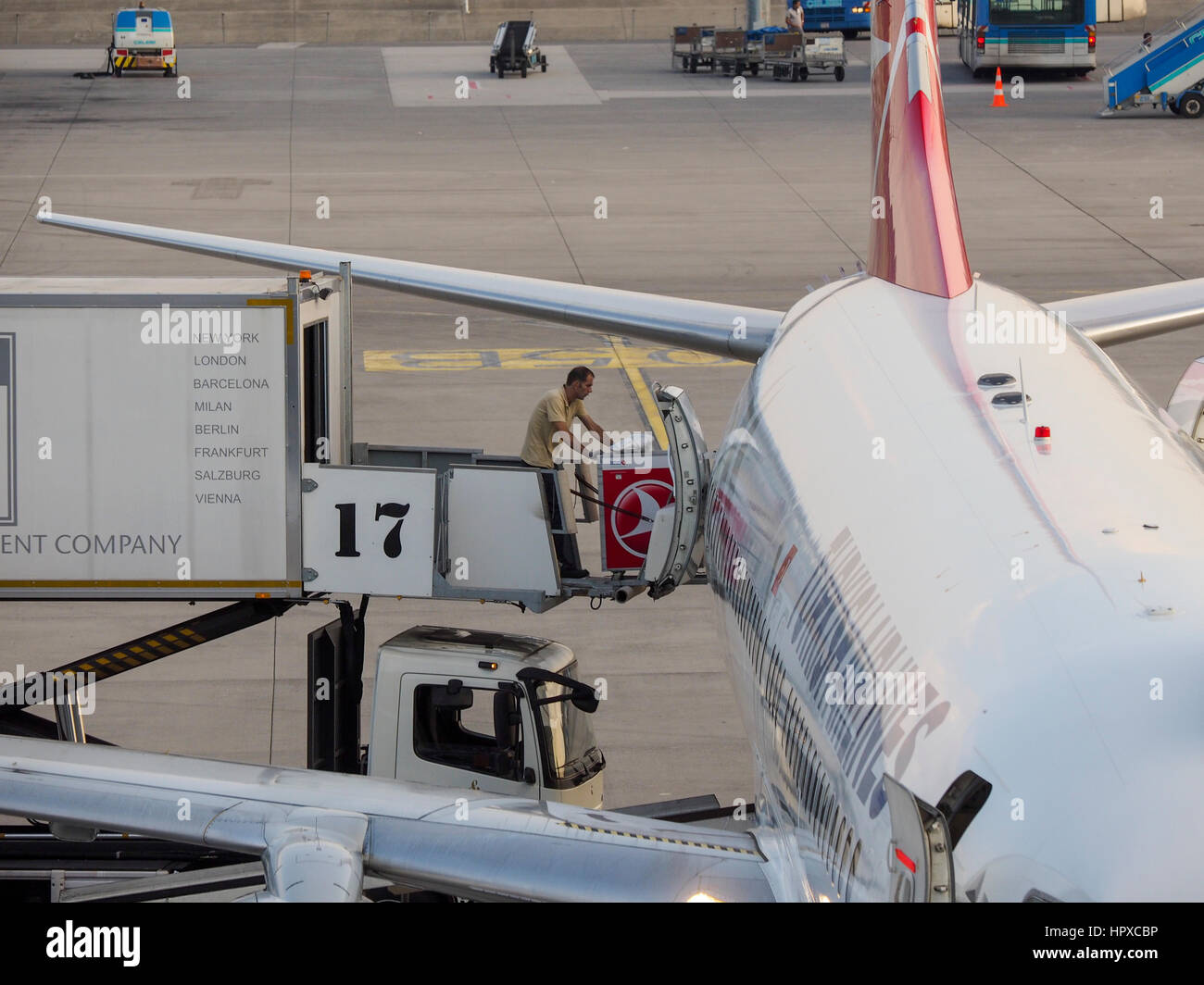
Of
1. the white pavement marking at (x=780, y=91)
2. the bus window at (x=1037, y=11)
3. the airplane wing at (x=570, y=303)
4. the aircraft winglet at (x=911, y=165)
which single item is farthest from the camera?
the bus window at (x=1037, y=11)

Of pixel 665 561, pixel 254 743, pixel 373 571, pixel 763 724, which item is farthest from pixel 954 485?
pixel 254 743

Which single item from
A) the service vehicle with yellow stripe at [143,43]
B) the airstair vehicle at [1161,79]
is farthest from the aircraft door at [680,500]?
the service vehicle with yellow stripe at [143,43]

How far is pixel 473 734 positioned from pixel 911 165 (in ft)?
22.5

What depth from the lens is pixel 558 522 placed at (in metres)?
15.3

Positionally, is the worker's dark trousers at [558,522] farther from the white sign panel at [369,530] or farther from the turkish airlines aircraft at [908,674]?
the turkish airlines aircraft at [908,674]

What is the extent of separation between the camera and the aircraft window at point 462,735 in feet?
44.5

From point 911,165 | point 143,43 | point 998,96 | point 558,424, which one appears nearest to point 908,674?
point 911,165

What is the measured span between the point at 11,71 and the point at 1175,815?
75916 millimetres

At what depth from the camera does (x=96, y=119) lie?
200ft

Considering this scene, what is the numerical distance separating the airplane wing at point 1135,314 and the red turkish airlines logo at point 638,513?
14.7ft

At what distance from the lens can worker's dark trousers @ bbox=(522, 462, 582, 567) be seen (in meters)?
15.1

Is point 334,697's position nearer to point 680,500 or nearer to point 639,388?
point 680,500

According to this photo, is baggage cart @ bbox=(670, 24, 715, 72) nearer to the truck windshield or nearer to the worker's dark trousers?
the worker's dark trousers

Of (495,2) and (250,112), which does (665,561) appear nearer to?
(250,112)
